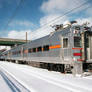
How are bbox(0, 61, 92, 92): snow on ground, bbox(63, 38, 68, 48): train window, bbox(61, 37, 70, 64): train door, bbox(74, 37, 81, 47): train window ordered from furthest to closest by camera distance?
bbox(63, 38, 68, 48): train window < bbox(61, 37, 70, 64): train door < bbox(74, 37, 81, 47): train window < bbox(0, 61, 92, 92): snow on ground

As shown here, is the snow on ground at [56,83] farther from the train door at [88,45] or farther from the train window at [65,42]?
the train window at [65,42]

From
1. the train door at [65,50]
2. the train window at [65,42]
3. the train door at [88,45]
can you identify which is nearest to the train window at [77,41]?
the train door at [88,45]

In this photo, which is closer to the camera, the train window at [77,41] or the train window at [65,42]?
the train window at [77,41]

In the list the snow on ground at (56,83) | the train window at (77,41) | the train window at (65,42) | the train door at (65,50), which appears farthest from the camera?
the train window at (65,42)

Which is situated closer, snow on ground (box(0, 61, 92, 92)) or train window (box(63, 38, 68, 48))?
snow on ground (box(0, 61, 92, 92))

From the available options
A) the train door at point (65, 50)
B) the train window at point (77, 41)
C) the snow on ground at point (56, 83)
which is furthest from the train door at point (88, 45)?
the snow on ground at point (56, 83)

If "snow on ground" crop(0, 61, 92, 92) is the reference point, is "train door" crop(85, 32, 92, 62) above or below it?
above

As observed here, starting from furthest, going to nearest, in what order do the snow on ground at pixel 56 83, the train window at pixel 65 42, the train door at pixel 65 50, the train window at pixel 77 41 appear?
the train window at pixel 65 42, the train door at pixel 65 50, the train window at pixel 77 41, the snow on ground at pixel 56 83

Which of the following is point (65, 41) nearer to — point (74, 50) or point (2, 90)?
point (74, 50)

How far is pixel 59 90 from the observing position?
6055 millimetres

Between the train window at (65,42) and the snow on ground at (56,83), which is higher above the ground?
the train window at (65,42)

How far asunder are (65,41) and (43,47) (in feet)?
15.1

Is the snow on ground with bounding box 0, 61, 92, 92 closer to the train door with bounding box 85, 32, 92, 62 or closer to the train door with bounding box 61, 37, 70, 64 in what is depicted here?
the train door with bounding box 61, 37, 70, 64

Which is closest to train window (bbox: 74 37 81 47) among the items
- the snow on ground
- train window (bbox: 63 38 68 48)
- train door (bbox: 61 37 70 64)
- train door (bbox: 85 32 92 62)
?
train door (bbox: 85 32 92 62)
